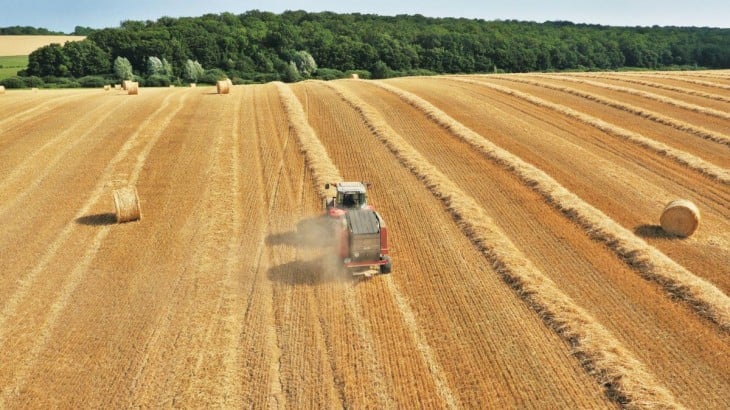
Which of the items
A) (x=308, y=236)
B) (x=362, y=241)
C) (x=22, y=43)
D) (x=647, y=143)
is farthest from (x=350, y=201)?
(x=22, y=43)

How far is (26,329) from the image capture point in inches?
475

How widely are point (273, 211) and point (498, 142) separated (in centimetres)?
1377

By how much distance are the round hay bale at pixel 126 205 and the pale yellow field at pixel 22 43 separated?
102844 mm

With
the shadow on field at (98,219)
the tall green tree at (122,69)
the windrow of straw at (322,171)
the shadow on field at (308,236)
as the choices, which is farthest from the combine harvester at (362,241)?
the tall green tree at (122,69)

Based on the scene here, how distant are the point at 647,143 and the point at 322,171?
16.6 m

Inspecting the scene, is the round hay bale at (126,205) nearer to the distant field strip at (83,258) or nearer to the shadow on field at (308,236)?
the distant field strip at (83,258)

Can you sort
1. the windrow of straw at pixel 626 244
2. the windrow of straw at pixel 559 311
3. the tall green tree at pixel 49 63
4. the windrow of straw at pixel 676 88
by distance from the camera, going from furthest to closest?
the tall green tree at pixel 49 63
the windrow of straw at pixel 676 88
the windrow of straw at pixel 626 244
the windrow of straw at pixel 559 311

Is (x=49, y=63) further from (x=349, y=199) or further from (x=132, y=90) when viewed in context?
(x=349, y=199)

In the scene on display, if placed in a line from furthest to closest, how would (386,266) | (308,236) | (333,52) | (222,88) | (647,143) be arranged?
(333,52) < (222,88) < (647,143) < (308,236) < (386,266)

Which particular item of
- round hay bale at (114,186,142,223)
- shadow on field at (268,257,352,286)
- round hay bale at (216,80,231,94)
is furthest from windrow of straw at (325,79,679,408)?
round hay bale at (216,80,231,94)

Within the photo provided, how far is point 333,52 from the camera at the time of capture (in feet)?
313

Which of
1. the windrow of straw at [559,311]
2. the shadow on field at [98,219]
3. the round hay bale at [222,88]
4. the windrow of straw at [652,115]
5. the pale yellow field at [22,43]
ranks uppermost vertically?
the pale yellow field at [22,43]

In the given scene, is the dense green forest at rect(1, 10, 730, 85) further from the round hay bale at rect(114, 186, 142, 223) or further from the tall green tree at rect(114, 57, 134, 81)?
the round hay bale at rect(114, 186, 142, 223)

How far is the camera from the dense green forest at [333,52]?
266 ft
